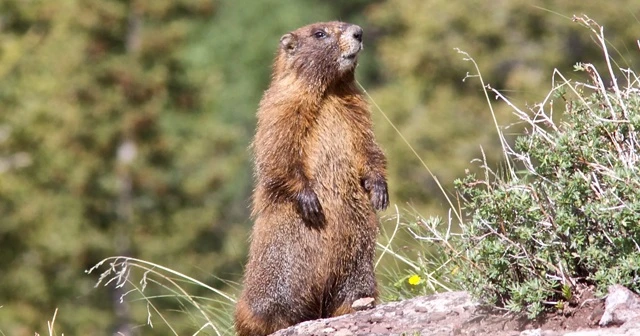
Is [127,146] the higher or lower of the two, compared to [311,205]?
lower

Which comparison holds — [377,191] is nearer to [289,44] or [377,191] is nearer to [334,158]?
[334,158]

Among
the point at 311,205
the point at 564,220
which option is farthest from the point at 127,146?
the point at 564,220

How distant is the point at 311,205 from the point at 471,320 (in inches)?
63.0

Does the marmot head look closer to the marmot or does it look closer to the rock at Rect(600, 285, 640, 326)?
the marmot

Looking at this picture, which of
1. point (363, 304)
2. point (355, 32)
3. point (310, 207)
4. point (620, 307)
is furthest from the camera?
point (355, 32)

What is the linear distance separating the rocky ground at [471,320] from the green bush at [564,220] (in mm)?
69

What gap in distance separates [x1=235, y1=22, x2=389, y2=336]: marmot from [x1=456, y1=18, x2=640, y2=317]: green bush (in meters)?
1.54

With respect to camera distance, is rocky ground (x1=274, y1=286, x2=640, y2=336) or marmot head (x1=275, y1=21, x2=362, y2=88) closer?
rocky ground (x1=274, y1=286, x2=640, y2=336)

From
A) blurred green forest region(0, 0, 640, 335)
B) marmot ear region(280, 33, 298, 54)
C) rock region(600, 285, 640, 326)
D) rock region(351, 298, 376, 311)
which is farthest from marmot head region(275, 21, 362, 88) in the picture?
blurred green forest region(0, 0, 640, 335)

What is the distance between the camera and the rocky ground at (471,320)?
4719 millimetres

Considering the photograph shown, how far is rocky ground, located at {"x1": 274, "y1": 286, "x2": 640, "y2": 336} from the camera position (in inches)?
186

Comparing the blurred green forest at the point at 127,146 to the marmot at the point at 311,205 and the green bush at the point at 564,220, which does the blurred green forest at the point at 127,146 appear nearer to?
the marmot at the point at 311,205

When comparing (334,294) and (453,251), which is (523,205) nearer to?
(453,251)

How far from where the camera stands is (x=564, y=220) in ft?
15.9
